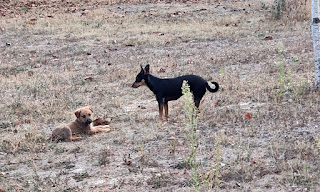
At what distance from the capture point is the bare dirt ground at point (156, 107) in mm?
5230

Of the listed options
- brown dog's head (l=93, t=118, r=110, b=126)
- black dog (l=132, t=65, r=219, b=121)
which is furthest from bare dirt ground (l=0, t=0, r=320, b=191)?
black dog (l=132, t=65, r=219, b=121)

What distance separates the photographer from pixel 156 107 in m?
8.35

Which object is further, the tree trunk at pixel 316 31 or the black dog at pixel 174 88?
the tree trunk at pixel 316 31

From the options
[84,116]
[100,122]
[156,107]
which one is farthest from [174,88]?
[84,116]

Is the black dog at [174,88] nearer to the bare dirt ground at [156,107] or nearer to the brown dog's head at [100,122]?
the bare dirt ground at [156,107]

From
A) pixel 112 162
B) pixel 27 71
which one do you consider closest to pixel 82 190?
pixel 112 162

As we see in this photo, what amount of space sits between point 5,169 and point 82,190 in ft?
4.22

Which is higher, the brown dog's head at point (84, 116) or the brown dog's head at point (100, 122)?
the brown dog's head at point (84, 116)

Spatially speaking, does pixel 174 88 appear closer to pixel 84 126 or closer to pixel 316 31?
pixel 84 126

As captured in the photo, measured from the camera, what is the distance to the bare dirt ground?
5230 millimetres

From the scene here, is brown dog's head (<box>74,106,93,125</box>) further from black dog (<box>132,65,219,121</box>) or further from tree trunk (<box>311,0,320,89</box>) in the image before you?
tree trunk (<box>311,0,320,89</box>)

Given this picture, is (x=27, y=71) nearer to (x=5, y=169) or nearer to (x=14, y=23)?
(x=5, y=169)

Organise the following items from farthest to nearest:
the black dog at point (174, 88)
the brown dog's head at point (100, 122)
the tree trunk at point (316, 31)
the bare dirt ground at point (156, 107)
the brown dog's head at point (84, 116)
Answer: the tree trunk at point (316, 31) → the brown dog's head at point (100, 122) → the black dog at point (174, 88) → the brown dog's head at point (84, 116) → the bare dirt ground at point (156, 107)

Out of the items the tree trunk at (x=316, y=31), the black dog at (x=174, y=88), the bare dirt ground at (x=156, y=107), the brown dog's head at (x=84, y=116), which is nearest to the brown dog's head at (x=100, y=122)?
the bare dirt ground at (x=156, y=107)
